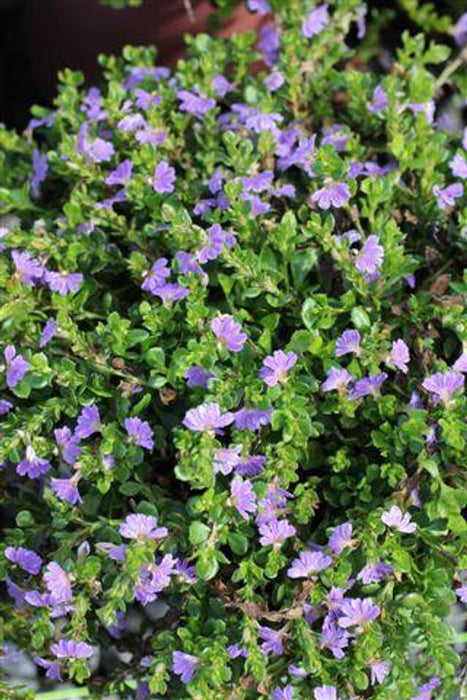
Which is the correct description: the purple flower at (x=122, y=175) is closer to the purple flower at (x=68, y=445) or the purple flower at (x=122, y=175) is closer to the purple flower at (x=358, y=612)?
the purple flower at (x=68, y=445)

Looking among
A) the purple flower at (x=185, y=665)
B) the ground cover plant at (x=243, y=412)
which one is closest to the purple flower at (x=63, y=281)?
the ground cover plant at (x=243, y=412)

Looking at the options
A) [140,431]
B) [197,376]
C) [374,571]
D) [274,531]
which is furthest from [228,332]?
[374,571]

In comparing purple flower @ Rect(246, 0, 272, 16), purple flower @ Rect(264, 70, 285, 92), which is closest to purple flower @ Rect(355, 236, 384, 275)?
purple flower @ Rect(264, 70, 285, 92)

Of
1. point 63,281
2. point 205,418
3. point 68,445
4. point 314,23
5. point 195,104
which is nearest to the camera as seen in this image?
point 205,418

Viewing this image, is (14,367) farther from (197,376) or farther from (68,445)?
(197,376)

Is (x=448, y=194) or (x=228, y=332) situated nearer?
(x=228, y=332)

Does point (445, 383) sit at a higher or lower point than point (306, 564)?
higher

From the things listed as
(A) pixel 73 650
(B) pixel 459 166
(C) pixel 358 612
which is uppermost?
(B) pixel 459 166
